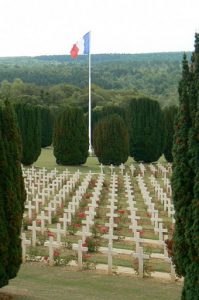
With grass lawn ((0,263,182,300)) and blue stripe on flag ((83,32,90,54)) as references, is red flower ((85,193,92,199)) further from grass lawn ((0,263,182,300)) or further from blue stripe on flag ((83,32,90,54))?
blue stripe on flag ((83,32,90,54))

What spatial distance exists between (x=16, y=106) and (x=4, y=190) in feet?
82.7

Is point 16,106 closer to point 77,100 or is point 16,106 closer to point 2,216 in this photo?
point 2,216

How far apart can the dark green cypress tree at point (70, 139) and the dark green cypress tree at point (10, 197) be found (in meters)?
22.5

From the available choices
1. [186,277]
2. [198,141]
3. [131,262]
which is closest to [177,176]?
[198,141]

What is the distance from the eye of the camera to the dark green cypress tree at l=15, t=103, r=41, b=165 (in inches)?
1171

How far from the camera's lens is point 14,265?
7781mm

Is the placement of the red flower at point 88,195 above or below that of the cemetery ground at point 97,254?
below

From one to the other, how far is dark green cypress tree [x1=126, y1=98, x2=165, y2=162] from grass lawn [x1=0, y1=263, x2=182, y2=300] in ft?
75.4

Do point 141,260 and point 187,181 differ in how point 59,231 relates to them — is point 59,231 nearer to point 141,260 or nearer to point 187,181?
point 141,260

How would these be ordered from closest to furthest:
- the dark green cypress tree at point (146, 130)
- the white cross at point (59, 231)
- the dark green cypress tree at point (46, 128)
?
the white cross at point (59, 231), the dark green cypress tree at point (146, 130), the dark green cypress tree at point (46, 128)

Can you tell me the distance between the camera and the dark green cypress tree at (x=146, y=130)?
108 feet

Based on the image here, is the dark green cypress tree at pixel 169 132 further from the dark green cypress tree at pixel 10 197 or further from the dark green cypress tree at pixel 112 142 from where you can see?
the dark green cypress tree at pixel 10 197

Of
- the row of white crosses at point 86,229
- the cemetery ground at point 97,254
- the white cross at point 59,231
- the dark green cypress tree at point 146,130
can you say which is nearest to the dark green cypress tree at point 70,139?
the dark green cypress tree at point 146,130

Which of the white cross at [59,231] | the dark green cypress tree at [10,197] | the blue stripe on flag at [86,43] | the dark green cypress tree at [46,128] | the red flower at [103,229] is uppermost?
the blue stripe on flag at [86,43]
